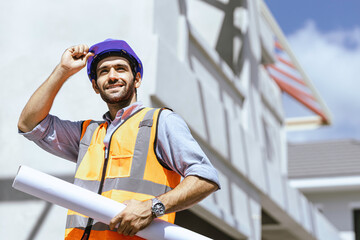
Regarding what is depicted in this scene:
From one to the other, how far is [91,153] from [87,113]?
276cm

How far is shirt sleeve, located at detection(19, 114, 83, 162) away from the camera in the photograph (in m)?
2.53

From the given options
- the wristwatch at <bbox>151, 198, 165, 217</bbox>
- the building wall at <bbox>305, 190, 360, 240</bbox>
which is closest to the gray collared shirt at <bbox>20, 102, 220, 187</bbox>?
the wristwatch at <bbox>151, 198, 165, 217</bbox>

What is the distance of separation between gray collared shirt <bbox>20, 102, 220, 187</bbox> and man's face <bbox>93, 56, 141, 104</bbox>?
0.05m

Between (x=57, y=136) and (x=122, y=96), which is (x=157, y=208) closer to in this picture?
(x=122, y=96)

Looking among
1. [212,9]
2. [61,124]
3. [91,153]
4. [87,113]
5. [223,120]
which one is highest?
[212,9]

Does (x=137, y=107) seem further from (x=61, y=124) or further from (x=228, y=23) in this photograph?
(x=228, y=23)

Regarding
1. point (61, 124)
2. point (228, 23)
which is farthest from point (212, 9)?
point (61, 124)

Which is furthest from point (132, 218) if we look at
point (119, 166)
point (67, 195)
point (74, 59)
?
point (74, 59)

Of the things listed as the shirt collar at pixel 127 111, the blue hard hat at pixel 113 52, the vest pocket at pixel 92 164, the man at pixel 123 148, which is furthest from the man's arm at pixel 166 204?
the blue hard hat at pixel 113 52

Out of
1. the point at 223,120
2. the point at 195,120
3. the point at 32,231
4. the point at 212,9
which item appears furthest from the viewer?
the point at 212,9

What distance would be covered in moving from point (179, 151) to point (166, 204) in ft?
0.75

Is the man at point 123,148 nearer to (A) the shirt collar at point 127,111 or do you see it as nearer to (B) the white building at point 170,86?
(A) the shirt collar at point 127,111

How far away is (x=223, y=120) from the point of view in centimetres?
694

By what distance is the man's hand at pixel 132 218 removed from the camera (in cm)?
203
